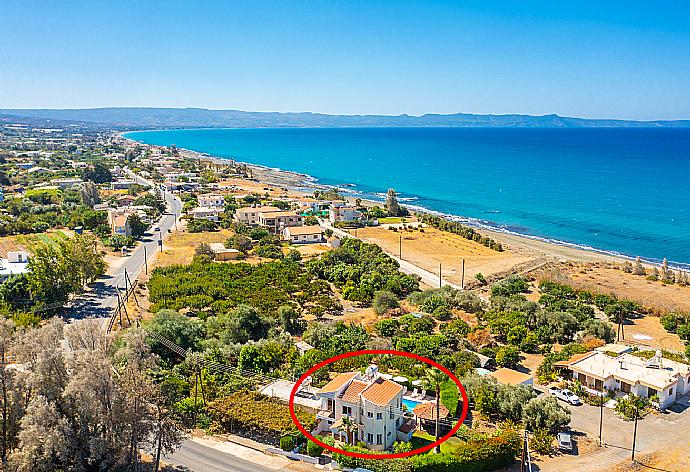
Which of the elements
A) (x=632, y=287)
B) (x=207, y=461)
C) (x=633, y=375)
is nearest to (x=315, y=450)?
(x=207, y=461)

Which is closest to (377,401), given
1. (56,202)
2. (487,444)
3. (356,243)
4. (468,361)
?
(487,444)

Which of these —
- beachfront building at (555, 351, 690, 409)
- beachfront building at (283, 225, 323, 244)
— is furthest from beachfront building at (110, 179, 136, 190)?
beachfront building at (555, 351, 690, 409)

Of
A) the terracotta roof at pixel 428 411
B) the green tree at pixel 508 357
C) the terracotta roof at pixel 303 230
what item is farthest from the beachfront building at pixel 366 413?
the terracotta roof at pixel 303 230

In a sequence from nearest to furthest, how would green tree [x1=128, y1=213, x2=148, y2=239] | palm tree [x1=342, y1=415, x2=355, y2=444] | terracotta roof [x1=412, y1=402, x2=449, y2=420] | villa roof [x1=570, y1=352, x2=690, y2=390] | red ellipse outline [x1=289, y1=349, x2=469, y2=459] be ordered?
red ellipse outline [x1=289, y1=349, x2=469, y2=459] < palm tree [x1=342, y1=415, x2=355, y2=444] < terracotta roof [x1=412, y1=402, x2=449, y2=420] < villa roof [x1=570, y1=352, x2=690, y2=390] < green tree [x1=128, y1=213, x2=148, y2=239]

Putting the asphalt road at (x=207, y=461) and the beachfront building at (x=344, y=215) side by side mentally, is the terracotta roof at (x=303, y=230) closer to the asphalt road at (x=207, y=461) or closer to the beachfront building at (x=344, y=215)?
the beachfront building at (x=344, y=215)

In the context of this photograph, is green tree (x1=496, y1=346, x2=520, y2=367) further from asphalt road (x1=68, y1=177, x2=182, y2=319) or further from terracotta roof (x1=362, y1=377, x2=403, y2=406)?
asphalt road (x1=68, y1=177, x2=182, y2=319)

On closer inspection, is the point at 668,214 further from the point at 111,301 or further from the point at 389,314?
the point at 111,301
